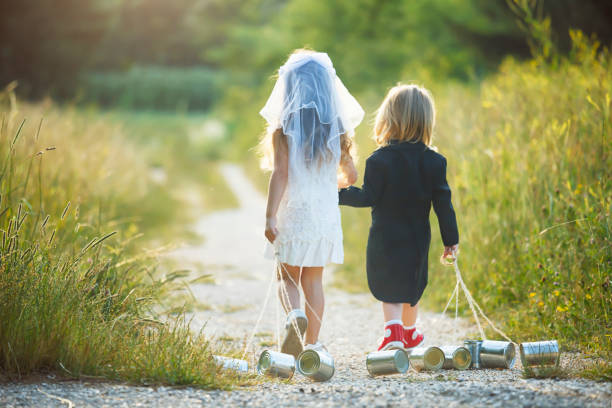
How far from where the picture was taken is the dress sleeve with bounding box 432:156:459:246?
143 inches

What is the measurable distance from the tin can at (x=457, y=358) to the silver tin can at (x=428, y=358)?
0.04m

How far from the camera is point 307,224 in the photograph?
3.49 metres

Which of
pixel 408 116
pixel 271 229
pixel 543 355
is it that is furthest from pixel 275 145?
pixel 543 355

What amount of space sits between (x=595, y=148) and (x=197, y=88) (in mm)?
36468

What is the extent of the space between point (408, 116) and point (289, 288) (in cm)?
118

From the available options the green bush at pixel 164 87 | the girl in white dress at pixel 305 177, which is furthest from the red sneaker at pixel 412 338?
the green bush at pixel 164 87

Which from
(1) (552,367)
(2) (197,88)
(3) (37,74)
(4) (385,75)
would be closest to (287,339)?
(1) (552,367)

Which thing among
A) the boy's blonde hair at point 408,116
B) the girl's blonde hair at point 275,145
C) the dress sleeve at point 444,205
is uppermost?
the boy's blonde hair at point 408,116

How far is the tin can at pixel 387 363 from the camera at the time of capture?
3135 millimetres

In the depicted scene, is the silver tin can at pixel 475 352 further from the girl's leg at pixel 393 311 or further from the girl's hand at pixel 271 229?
the girl's hand at pixel 271 229

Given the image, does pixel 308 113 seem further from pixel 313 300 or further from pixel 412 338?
pixel 412 338

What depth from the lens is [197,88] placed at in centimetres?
3931

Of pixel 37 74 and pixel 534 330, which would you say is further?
pixel 37 74

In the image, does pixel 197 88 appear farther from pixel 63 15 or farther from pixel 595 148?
pixel 595 148
